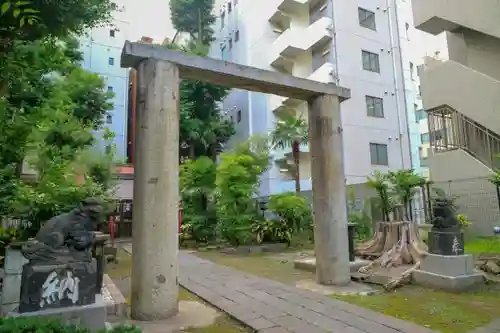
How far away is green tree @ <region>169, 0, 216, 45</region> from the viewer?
2384 centimetres

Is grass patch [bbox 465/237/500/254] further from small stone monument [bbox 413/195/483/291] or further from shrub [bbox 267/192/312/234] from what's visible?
shrub [bbox 267/192/312/234]

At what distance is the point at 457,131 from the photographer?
43.4ft

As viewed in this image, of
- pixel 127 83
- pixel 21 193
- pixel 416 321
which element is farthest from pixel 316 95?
pixel 127 83

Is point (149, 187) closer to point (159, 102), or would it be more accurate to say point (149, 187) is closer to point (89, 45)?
point (159, 102)

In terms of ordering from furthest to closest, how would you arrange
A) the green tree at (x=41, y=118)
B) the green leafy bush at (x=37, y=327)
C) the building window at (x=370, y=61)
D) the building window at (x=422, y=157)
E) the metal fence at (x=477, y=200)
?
the building window at (x=422, y=157) → the building window at (x=370, y=61) → the metal fence at (x=477, y=200) → the green tree at (x=41, y=118) → the green leafy bush at (x=37, y=327)

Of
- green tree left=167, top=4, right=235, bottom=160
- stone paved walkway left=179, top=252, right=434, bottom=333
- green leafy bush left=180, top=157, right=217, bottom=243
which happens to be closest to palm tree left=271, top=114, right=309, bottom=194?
green leafy bush left=180, top=157, right=217, bottom=243

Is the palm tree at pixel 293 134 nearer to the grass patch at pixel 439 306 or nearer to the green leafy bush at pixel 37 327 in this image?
the grass patch at pixel 439 306

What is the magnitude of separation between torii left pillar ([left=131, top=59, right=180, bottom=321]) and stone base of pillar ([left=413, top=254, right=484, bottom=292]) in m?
4.34

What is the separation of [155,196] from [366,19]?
18960mm

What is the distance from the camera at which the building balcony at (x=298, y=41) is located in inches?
729

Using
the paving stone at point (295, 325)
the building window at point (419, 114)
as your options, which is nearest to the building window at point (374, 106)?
the building window at point (419, 114)

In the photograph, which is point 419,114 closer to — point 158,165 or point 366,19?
point 366,19

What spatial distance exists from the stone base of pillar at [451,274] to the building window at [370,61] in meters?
15.0

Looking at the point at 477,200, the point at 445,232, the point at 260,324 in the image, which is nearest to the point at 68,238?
the point at 260,324
